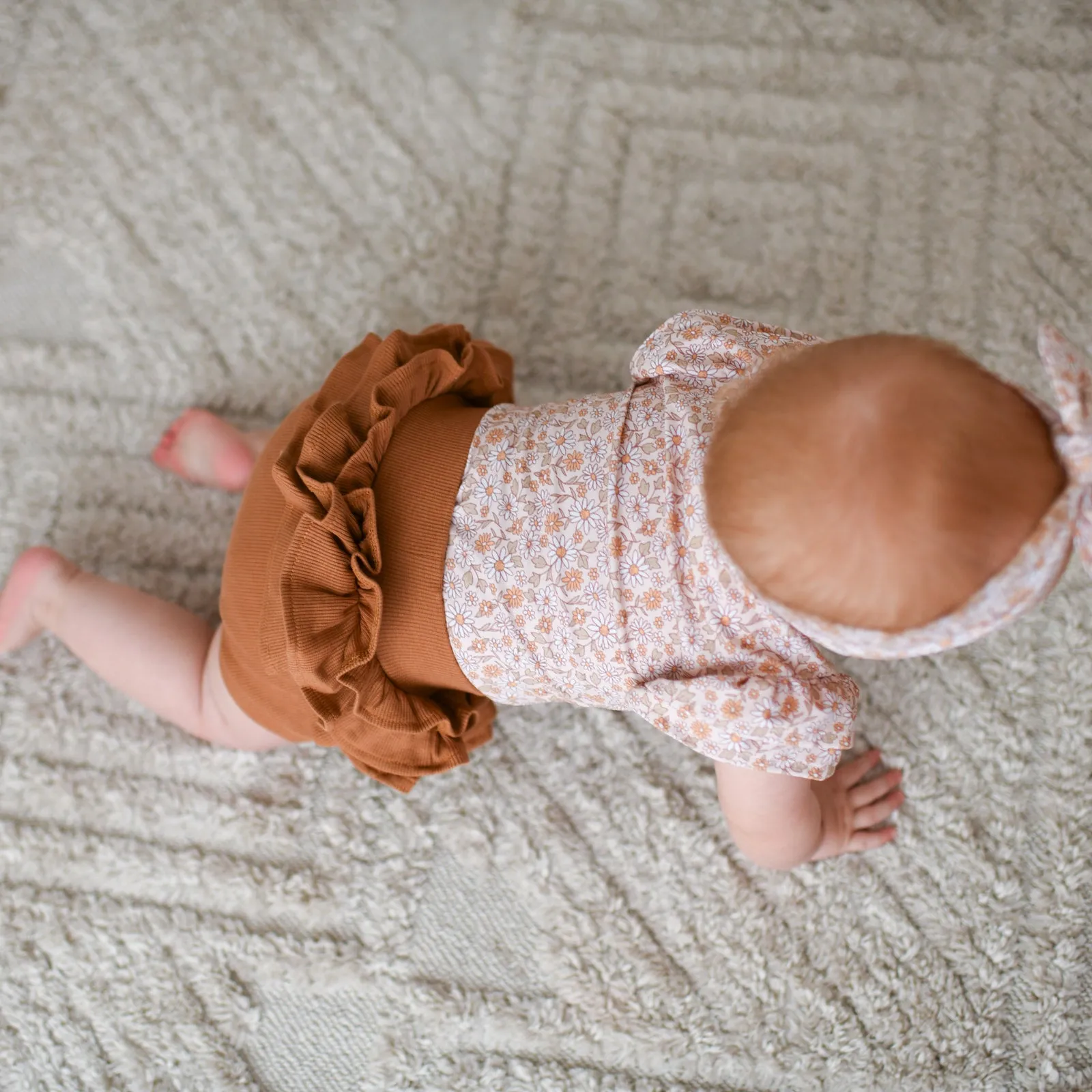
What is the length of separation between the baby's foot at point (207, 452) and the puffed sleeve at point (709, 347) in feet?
1.47

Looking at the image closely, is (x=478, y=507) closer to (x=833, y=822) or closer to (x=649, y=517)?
(x=649, y=517)

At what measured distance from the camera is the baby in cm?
57

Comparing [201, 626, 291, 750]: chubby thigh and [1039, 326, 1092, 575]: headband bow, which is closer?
[1039, 326, 1092, 575]: headband bow

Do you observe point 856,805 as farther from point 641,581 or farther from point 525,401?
point 525,401

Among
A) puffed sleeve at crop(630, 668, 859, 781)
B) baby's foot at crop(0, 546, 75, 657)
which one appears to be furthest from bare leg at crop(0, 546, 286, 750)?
puffed sleeve at crop(630, 668, 859, 781)

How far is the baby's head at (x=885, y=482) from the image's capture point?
0.56 metres

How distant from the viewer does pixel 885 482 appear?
56 cm

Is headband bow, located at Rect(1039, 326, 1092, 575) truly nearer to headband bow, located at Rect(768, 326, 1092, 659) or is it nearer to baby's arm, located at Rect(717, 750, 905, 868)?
headband bow, located at Rect(768, 326, 1092, 659)

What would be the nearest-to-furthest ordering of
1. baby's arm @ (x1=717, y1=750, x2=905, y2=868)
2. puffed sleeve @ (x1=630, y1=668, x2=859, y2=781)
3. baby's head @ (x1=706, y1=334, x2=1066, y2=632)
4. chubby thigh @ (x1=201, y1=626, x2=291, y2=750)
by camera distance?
baby's head @ (x1=706, y1=334, x2=1066, y2=632)
puffed sleeve @ (x1=630, y1=668, x2=859, y2=781)
baby's arm @ (x1=717, y1=750, x2=905, y2=868)
chubby thigh @ (x1=201, y1=626, x2=291, y2=750)

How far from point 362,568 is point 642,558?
0.71 ft

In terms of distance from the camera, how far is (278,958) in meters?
0.94

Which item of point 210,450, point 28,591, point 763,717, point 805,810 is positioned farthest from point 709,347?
point 28,591

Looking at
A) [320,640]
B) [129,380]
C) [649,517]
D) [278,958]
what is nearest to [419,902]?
[278,958]

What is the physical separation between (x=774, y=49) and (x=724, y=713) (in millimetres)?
825
